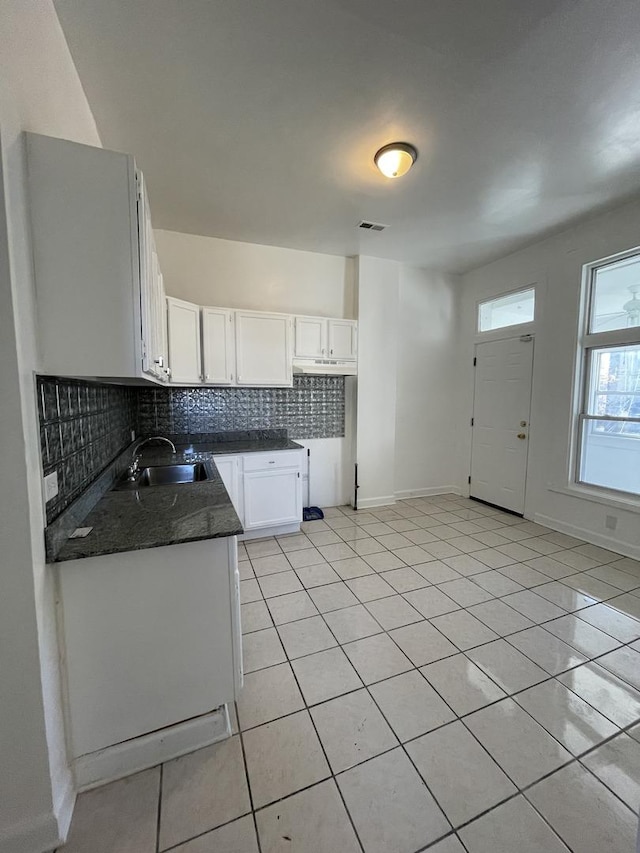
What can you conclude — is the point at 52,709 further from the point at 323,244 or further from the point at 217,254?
the point at 323,244

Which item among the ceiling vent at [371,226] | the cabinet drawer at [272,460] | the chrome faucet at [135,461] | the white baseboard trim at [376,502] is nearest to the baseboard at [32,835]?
the chrome faucet at [135,461]

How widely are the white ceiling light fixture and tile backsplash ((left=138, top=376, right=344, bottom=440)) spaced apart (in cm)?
208

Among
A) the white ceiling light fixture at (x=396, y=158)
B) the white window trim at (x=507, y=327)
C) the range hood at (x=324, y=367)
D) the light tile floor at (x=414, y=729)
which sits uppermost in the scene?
the white ceiling light fixture at (x=396, y=158)

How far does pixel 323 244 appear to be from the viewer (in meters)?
3.50

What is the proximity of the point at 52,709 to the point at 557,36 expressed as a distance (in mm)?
3166

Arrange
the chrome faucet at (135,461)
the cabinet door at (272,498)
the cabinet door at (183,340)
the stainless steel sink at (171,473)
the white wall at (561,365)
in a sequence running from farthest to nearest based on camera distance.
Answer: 1. the cabinet door at (272,498)
2. the white wall at (561,365)
3. the cabinet door at (183,340)
4. the stainless steel sink at (171,473)
5. the chrome faucet at (135,461)

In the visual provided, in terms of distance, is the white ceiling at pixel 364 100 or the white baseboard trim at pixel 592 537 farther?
the white baseboard trim at pixel 592 537

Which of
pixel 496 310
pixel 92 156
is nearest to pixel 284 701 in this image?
pixel 92 156

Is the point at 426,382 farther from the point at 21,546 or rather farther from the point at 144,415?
the point at 21,546

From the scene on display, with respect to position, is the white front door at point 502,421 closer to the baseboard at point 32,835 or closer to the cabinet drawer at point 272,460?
the cabinet drawer at point 272,460

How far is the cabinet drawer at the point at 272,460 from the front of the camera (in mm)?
3070

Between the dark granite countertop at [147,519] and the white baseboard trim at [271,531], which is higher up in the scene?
the dark granite countertop at [147,519]

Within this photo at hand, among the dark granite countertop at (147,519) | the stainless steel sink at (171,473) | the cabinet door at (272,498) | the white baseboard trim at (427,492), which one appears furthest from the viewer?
the white baseboard trim at (427,492)

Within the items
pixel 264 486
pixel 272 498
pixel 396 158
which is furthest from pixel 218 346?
pixel 396 158
